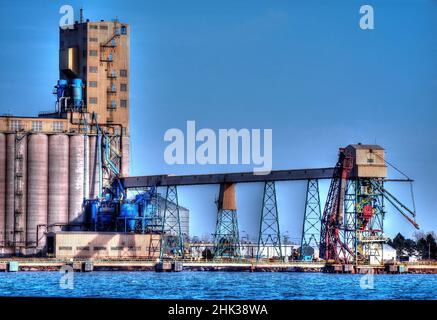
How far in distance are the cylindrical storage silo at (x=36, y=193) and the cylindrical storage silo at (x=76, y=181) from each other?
10.3 ft

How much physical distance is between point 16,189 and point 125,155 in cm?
1543

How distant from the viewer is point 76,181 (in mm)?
123562

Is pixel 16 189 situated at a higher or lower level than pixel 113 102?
lower

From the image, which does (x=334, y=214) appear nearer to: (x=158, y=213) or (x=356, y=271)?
(x=356, y=271)

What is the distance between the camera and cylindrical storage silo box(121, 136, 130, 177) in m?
129

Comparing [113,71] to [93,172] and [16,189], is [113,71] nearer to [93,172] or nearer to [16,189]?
[93,172]

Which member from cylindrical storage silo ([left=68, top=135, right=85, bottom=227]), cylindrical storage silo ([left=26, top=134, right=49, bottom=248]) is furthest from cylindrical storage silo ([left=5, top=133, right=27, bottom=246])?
cylindrical storage silo ([left=68, top=135, right=85, bottom=227])

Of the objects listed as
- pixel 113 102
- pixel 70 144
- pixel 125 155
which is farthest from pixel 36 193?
pixel 113 102

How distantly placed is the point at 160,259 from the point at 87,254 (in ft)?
26.3

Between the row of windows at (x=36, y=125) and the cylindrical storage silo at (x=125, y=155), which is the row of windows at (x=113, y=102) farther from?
the row of windows at (x=36, y=125)

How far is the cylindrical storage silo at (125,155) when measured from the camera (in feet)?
423

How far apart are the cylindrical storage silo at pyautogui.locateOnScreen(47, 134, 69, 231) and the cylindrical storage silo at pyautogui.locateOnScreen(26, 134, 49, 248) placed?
69 cm

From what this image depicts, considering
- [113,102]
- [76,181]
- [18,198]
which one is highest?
[113,102]

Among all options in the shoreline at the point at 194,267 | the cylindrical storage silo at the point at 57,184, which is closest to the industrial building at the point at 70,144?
the cylindrical storage silo at the point at 57,184
